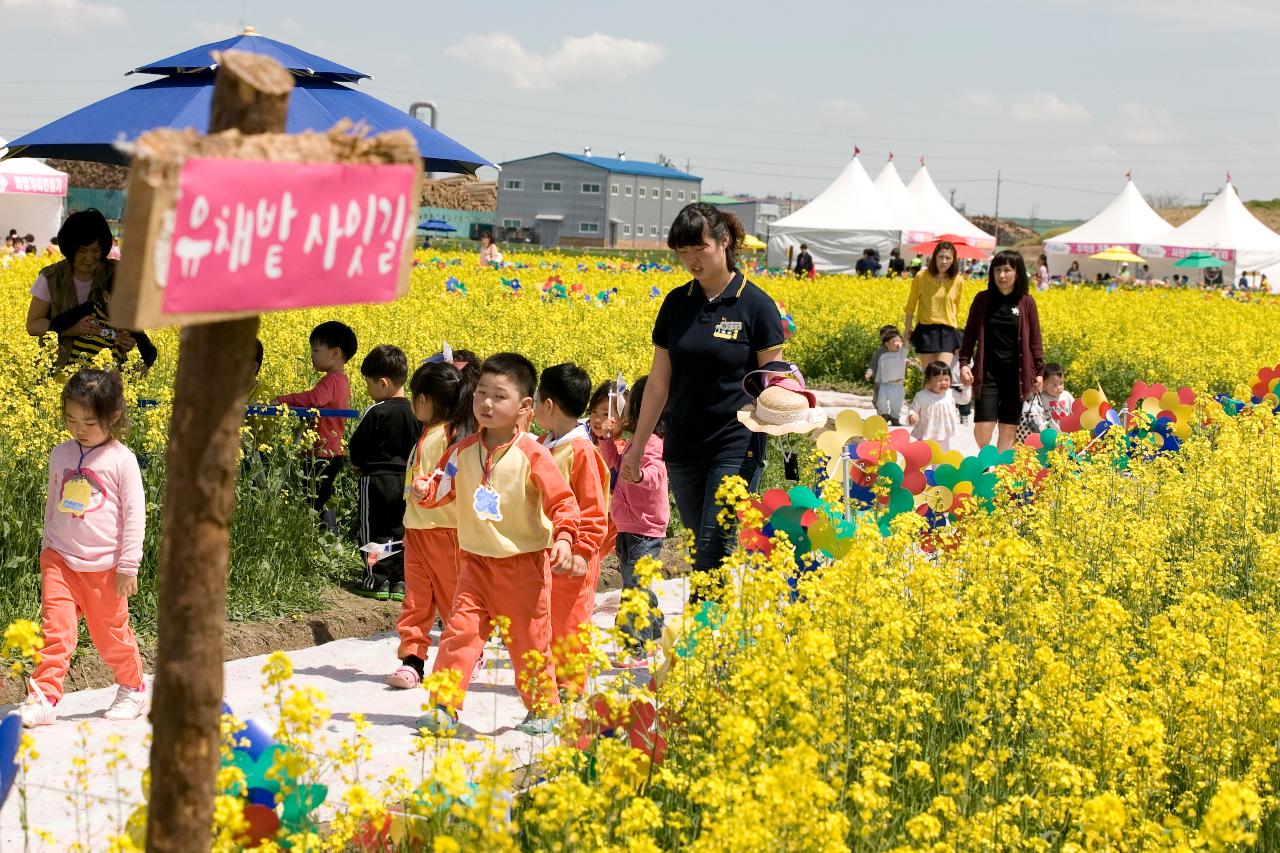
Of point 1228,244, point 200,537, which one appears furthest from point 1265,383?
point 1228,244

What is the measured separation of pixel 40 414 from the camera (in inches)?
240

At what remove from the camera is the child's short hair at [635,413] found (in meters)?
5.91

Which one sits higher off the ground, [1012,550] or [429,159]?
[429,159]

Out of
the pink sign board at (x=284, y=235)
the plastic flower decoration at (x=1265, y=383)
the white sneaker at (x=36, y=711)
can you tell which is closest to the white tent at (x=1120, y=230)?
the plastic flower decoration at (x=1265, y=383)

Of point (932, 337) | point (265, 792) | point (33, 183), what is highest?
point (33, 183)

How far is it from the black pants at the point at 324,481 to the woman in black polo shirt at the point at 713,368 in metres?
2.05

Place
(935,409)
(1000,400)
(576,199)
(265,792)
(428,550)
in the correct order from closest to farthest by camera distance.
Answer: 1. (265,792)
2. (428,550)
3. (1000,400)
4. (935,409)
5. (576,199)

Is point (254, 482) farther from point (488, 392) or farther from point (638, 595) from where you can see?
point (638, 595)

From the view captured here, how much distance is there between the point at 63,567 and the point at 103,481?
11.8 inches

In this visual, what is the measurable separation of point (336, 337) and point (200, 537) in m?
4.75

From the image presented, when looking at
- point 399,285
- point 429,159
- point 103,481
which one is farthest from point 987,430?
point 399,285

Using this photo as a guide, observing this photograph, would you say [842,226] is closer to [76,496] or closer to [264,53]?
[264,53]

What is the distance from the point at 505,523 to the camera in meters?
4.87

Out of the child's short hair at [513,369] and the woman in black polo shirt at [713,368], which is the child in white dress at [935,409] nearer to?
the woman in black polo shirt at [713,368]
